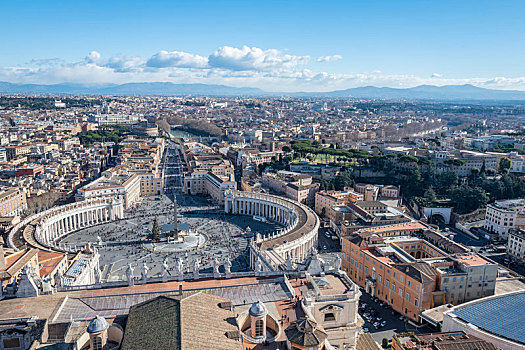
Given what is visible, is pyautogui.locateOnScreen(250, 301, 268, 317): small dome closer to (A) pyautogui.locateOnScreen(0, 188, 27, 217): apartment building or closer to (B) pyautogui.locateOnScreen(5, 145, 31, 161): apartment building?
(A) pyautogui.locateOnScreen(0, 188, 27, 217): apartment building

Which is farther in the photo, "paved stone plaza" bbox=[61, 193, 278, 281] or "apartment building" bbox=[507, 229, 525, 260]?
"apartment building" bbox=[507, 229, 525, 260]

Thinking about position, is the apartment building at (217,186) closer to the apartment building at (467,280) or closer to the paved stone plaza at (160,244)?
the paved stone plaza at (160,244)

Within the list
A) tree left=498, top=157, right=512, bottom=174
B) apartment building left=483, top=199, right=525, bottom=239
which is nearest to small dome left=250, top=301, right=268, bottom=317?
apartment building left=483, top=199, right=525, bottom=239

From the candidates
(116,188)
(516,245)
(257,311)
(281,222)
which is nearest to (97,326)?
(257,311)

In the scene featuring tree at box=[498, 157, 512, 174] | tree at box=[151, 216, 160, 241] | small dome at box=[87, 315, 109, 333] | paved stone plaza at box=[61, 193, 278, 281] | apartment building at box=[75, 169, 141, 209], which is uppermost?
small dome at box=[87, 315, 109, 333]

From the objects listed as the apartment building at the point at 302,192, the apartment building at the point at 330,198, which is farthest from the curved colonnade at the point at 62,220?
the apartment building at the point at 330,198

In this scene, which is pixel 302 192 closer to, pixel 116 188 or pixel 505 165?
pixel 116 188
